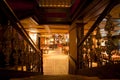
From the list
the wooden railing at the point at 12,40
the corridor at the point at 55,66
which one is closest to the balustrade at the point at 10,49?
the wooden railing at the point at 12,40

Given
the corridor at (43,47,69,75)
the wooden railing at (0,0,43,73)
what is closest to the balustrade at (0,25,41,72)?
the wooden railing at (0,0,43,73)

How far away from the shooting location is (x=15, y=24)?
301 cm

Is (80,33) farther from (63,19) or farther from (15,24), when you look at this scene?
(15,24)

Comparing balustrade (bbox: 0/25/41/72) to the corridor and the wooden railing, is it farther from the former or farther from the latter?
the corridor

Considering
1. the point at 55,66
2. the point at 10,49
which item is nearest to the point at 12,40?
the point at 10,49

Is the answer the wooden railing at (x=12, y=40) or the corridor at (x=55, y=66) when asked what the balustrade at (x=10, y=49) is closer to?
the wooden railing at (x=12, y=40)

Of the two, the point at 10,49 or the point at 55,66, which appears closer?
the point at 10,49

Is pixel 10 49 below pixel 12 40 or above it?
below

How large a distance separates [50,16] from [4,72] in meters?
6.57

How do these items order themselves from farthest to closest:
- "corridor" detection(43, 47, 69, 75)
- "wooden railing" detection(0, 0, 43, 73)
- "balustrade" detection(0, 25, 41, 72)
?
"corridor" detection(43, 47, 69, 75) < "balustrade" detection(0, 25, 41, 72) < "wooden railing" detection(0, 0, 43, 73)

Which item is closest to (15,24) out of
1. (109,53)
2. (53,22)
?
(109,53)

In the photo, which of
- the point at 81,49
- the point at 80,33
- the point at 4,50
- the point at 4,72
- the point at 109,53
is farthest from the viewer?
the point at 80,33

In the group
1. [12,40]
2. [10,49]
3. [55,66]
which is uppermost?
[12,40]

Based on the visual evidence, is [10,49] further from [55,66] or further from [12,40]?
[55,66]
